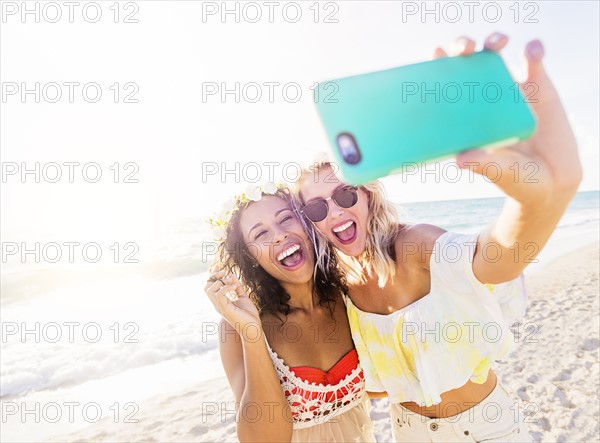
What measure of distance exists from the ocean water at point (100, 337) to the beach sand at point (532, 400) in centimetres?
40

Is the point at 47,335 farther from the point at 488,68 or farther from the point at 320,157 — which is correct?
the point at 488,68

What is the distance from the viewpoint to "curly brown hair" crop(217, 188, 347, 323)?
3268mm

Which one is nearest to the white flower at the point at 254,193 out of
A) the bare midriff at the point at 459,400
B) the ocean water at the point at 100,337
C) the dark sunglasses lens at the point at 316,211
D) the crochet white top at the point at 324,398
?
the dark sunglasses lens at the point at 316,211

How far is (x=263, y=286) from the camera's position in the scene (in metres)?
3.42

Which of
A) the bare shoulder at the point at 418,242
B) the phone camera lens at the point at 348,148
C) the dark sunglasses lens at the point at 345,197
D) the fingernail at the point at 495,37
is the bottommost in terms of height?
the bare shoulder at the point at 418,242

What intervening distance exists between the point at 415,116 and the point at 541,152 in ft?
1.44

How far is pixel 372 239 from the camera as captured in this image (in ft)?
9.39

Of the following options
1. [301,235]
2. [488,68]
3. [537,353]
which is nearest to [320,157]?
[301,235]

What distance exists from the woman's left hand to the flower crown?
6.59 feet

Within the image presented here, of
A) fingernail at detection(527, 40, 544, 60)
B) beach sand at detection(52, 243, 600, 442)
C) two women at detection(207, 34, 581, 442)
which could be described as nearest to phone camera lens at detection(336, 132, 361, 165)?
two women at detection(207, 34, 581, 442)

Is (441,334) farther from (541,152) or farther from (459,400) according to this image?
(541,152)

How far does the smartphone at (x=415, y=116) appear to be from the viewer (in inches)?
49.6

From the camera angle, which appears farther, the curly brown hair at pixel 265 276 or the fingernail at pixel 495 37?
the curly brown hair at pixel 265 276

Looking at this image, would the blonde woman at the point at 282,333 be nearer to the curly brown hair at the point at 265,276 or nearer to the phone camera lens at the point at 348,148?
the curly brown hair at the point at 265,276
